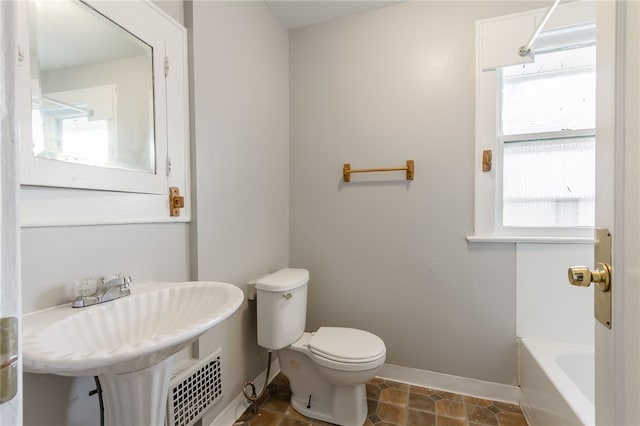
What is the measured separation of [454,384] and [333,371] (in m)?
0.87

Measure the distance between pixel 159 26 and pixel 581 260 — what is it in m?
2.33

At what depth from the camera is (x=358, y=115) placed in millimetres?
1946

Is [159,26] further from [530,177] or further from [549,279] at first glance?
[549,279]

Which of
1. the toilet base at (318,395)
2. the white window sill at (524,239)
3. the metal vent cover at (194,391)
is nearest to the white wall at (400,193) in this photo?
the white window sill at (524,239)

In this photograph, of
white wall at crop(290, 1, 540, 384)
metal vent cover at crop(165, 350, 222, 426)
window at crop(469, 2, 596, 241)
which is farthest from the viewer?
white wall at crop(290, 1, 540, 384)

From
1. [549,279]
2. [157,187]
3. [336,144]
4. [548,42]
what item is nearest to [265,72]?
[336,144]

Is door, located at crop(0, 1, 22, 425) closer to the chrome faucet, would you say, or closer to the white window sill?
the chrome faucet

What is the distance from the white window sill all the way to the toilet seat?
2.72ft

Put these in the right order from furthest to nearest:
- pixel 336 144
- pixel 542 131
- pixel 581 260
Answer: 1. pixel 336 144
2. pixel 542 131
3. pixel 581 260

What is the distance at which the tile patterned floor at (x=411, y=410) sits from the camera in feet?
4.95

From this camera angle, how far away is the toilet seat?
1388 mm

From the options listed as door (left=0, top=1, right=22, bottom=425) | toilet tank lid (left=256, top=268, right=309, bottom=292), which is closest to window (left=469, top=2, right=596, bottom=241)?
toilet tank lid (left=256, top=268, right=309, bottom=292)

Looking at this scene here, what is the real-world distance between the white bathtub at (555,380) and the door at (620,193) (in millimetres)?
913

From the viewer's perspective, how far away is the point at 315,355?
148 centimetres
